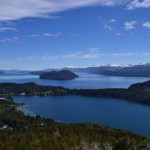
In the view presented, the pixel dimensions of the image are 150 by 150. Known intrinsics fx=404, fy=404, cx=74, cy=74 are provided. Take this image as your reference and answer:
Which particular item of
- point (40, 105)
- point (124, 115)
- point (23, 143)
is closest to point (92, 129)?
point (23, 143)

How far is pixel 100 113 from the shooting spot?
99.7m

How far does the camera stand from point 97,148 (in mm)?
44312

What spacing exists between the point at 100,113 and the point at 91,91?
52.9 metres

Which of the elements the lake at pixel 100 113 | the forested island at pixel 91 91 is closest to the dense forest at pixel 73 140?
the lake at pixel 100 113

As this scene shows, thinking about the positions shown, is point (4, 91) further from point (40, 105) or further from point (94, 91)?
point (40, 105)

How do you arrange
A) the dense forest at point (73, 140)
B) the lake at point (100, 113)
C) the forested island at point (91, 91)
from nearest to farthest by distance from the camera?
the dense forest at point (73, 140), the lake at point (100, 113), the forested island at point (91, 91)

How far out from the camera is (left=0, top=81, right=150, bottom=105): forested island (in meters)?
137

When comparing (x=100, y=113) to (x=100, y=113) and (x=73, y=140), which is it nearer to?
(x=100, y=113)

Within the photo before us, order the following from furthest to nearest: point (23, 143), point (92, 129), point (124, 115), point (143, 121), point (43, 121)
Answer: point (124, 115) < point (143, 121) < point (43, 121) < point (92, 129) < point (23, 143)

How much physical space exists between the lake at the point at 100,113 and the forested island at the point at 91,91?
10011 millimetres

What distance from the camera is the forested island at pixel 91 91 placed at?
13675 cm

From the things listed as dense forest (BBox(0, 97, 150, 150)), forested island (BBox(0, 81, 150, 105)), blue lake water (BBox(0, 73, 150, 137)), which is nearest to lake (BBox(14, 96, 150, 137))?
blue lake water (BBox(0, 73, 150, 137))

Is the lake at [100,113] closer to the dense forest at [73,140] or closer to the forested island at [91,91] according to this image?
the forested island at [91,91]

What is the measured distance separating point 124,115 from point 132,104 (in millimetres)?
25031
